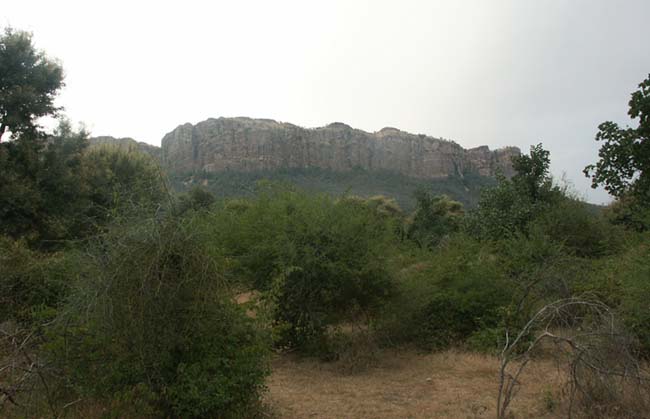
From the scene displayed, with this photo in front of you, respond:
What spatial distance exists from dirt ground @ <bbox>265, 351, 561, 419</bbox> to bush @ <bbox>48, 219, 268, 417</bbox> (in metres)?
1.80

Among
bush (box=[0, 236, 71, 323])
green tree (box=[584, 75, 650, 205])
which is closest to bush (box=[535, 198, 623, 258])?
green tree (box=[584, 75, 650, 205])

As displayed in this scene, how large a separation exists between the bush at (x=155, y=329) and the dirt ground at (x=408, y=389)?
5.89 ft

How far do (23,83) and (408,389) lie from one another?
55.6 ft

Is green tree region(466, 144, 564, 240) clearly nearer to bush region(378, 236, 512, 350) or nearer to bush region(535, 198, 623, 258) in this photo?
bush region(535, 198, 623, 258)

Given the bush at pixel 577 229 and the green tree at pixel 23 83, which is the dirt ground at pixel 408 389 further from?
the green tree at pixel 23 83

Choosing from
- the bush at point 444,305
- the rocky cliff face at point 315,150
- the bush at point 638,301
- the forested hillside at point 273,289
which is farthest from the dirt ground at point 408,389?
the rocky cliff face at point 315,150

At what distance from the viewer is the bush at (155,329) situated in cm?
514

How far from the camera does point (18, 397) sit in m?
5.34

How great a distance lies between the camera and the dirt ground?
702 cm

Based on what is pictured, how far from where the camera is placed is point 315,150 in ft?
309

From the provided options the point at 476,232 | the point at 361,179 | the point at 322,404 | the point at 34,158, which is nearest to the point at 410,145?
the point at 361,179

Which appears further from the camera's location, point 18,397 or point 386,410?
point 386,410

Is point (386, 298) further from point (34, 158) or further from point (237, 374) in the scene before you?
point (34, 158)

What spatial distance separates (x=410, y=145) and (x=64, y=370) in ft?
341
